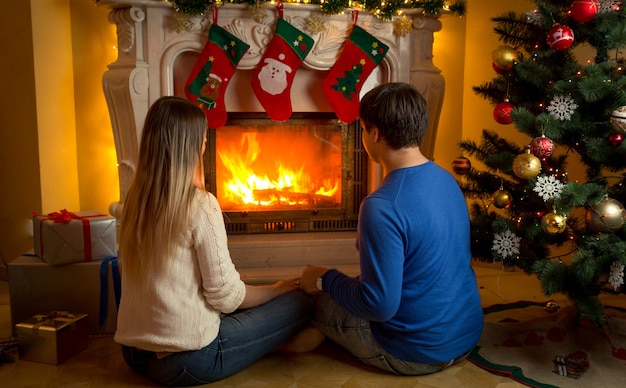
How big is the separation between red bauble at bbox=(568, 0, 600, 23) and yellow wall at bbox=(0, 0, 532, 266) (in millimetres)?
1278

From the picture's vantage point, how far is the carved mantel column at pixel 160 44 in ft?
9.95

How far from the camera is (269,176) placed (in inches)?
138

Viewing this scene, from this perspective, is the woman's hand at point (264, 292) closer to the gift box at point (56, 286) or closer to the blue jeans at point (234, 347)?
the blue jeans at point (234, 347)

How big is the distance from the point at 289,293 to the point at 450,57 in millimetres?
2163

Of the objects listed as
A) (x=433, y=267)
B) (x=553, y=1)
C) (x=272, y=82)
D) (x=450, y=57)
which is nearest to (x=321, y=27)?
(x=272, y=82)

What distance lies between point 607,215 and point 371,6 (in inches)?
66.3

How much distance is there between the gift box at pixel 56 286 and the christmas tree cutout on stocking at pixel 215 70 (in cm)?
105

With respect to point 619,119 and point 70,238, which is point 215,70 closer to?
point 70,238

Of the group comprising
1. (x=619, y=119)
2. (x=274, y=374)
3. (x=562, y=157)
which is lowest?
(x=274, y=374)

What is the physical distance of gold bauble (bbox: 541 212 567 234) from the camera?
2.04 meters

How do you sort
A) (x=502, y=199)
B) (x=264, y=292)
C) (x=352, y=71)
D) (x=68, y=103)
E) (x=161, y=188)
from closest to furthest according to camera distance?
(x=161, y=188) < (x=264, y=292) < (x=502, y=199) < (x=352, y=71) < (x=68, y=103)

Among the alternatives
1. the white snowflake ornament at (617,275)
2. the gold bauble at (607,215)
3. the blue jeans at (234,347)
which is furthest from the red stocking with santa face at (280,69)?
the white snowflake ornament at (617,275)

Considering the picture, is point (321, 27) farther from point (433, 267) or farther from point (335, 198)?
point (433, 267)

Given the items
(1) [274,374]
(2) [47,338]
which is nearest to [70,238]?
(2) [47,338]
